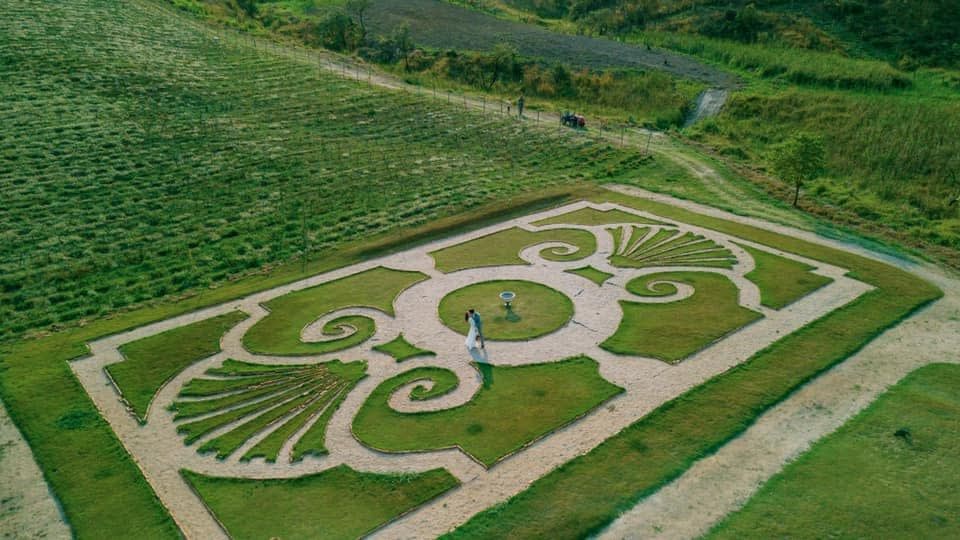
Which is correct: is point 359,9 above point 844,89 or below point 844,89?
above

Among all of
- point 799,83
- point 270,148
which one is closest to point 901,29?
point 799,83

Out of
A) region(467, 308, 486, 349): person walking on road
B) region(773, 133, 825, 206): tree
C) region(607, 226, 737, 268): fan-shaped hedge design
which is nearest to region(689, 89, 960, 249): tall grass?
region(773, 133, 825, 206): tree

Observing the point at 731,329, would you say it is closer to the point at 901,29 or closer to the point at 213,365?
the point at 213,365

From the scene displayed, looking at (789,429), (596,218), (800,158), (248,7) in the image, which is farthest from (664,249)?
(248,7)

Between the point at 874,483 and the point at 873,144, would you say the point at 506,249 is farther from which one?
the point at 873,144

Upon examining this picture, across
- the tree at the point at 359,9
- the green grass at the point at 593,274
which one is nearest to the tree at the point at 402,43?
the tree at the point at 359,9

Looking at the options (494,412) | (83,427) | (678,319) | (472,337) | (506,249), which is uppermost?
(506,249)
